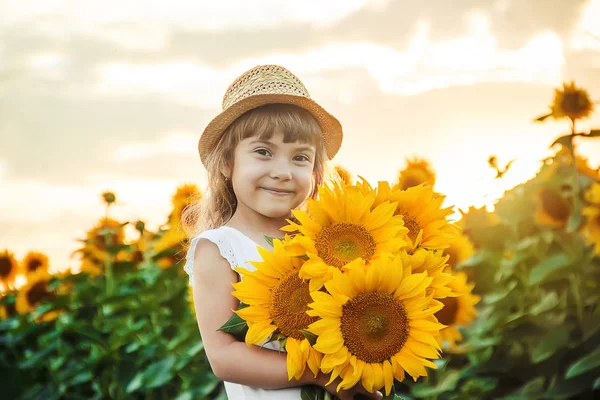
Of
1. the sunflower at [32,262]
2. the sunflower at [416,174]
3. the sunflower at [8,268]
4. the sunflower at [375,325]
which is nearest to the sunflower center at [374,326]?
the sunflower at [375,325]

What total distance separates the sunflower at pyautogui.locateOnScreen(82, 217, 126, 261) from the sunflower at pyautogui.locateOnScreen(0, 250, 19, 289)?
3.94 ft

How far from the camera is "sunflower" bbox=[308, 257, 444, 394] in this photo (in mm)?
1265

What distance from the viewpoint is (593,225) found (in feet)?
7.55

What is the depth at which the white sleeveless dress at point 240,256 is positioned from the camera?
1.50 metres

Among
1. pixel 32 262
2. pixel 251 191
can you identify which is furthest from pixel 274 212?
pixel 32 262

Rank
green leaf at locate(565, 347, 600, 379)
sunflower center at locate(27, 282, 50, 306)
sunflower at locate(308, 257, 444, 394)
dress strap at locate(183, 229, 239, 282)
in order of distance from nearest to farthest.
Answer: sunflower at locate(308, 257, 444, 394)
dress strap at locate(183, 229, 239, 282)
green leaf at locate(565, 347, 600, 379)
sunflower center at locate(27, 282, 50, 306)

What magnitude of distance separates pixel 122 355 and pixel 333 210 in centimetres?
257

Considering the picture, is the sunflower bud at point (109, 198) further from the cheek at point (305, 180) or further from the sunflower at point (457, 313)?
the cheek at point (305, 180)

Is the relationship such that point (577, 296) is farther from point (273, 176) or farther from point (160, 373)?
point (160, 373)

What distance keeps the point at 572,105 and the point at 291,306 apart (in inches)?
61.3

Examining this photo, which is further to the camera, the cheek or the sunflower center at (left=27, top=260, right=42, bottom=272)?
the sunflower center at (left=27, top=260, right=42, bottom=272)

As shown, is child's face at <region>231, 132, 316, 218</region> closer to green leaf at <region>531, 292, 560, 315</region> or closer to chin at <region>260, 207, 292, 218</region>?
chin at <region>260, 207, 292, 218</region>

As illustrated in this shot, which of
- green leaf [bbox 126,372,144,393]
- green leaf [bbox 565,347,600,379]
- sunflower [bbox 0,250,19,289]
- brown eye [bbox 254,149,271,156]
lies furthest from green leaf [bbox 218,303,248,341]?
sunflower [bbox 0,250,19,289]

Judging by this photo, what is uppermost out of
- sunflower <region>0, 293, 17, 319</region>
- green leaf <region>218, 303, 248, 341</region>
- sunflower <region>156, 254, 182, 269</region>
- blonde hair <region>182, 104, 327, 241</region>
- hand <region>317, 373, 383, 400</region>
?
sunflower <region>0, 293, 17, 319</region>
